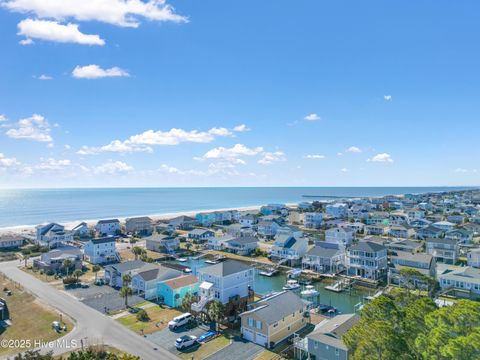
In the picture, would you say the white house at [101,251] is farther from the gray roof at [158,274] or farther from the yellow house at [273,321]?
the yellow house at [273,321]

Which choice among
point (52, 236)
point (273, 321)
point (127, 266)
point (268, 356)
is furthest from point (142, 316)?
point (52, 236)

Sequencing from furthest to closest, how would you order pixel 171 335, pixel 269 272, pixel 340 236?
pixel 340 236
pixel 269 272
pixel 171 335

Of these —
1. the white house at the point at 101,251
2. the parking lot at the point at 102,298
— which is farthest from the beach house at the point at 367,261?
the white house at the point at 101,251

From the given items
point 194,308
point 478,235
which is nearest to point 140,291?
point 194,308

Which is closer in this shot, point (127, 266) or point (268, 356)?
point (268, 356)

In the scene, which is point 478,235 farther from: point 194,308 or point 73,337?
point 73,337

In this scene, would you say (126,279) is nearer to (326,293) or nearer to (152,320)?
(152,320)
